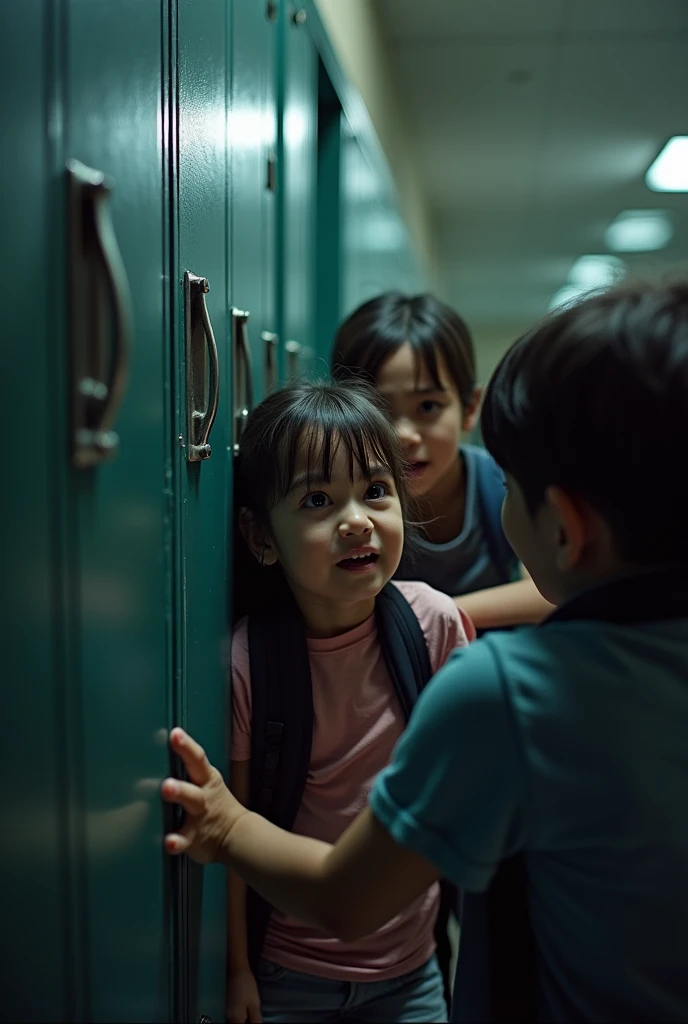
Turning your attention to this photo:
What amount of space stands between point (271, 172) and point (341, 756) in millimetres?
1016

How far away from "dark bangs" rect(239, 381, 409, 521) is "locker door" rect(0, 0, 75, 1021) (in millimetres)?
568

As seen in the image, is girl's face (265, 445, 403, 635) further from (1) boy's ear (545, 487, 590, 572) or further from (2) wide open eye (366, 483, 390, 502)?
(1) boy's ear (545, 487, 590, 572)

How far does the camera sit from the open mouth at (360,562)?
1.30 metres

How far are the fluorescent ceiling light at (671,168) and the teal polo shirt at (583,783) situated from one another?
15.3 ft

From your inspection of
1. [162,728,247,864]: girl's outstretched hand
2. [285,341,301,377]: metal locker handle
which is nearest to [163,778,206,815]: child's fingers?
[162,728,247,864]: girl's outstretched hand

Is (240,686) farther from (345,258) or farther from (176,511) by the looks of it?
(345,258)

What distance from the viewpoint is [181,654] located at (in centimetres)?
111

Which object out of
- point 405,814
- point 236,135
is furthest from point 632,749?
point 236,135

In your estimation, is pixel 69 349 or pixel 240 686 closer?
pixel 69 349

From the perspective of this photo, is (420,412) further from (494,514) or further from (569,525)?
(569,525)

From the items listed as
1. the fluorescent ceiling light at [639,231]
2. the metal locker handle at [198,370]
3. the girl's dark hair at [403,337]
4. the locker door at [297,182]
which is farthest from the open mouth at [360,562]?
the fluorescent ceiling light at [639,231]

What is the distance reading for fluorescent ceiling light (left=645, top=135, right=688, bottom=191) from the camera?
5.05m

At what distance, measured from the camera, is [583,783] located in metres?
0.81

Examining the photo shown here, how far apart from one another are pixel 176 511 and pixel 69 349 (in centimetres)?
34
